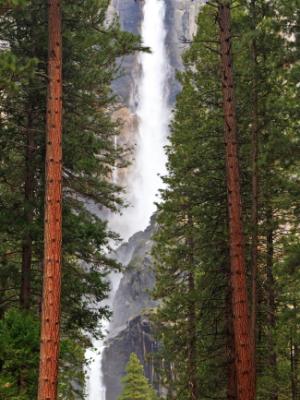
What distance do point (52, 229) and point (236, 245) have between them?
329 cm

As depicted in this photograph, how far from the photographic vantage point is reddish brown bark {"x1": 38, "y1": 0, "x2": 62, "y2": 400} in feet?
23.8

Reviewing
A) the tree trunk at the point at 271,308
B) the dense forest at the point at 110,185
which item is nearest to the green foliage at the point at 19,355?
the dense forest at the point at 110,185

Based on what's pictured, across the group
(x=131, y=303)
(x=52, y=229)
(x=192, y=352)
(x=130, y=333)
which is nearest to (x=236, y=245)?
(x=52, y=229)

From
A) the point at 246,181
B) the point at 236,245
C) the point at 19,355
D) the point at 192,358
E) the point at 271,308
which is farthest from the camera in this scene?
the point at 192,358

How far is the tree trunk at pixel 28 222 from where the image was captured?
407 inches

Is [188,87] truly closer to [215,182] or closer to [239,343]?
[215,182]

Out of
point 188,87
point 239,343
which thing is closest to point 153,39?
point 188,87

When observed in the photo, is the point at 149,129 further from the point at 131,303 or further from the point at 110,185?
the point at 110,185

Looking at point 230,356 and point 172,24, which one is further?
point 172,24

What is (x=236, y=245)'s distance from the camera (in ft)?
29.8

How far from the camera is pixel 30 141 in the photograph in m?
11.4

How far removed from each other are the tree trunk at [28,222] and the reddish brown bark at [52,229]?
1725 mm

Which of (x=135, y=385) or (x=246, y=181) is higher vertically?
(x=246, y=181)

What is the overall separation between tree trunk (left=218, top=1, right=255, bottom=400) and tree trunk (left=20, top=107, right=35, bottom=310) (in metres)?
3.98
